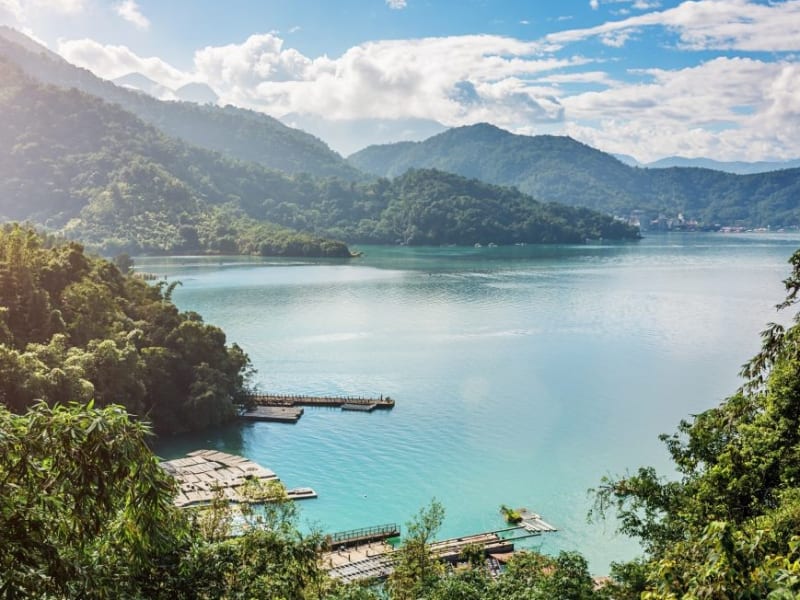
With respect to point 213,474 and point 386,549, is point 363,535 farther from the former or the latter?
point 213,474

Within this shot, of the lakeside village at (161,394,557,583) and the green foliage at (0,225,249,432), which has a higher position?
the green foliage at (0,225,249,432)

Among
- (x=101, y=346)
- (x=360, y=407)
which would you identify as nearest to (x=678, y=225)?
(x=360, y=407)

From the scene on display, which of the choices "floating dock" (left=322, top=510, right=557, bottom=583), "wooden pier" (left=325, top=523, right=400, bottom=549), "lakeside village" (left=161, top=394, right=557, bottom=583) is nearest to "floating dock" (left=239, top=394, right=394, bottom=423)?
"lakeside village" (left=161, top=394, right=557, bottom=583)

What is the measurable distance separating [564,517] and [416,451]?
7.16 metres

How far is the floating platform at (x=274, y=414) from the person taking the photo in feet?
99.8

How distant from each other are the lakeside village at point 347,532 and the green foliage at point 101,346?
302 centimetres

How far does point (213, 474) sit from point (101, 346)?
664cm

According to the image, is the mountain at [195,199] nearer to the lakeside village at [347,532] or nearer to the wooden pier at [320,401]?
the wooden pier at [320,401]

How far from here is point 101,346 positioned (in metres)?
25.5

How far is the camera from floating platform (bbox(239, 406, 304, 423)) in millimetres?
30422

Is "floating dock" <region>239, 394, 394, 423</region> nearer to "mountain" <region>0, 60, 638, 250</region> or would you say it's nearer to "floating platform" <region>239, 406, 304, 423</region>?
"floating platform" <region>239, 406, 304, 423</region>

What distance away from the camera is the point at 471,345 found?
4372 cm

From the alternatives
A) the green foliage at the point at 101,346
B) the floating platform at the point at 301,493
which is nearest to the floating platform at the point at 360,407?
the green foliage at the point at 101,346

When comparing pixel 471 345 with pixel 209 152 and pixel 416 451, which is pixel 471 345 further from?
pixel 209 152
